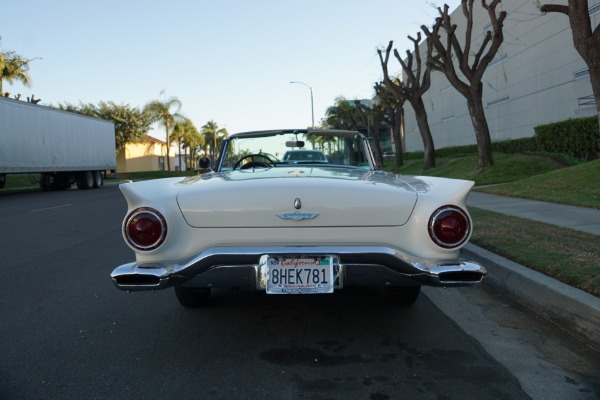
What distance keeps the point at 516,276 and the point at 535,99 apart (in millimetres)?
25695

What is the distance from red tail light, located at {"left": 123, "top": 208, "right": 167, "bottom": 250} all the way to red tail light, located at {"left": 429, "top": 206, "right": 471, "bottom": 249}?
5.48 ft

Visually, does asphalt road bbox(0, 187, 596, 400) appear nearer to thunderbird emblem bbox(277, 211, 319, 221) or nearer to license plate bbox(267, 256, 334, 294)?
license plate bbox(267, 256, 334, 294)

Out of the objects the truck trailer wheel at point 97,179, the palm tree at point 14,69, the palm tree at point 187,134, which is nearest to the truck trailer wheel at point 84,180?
the truck trailer wheel at point 97,179

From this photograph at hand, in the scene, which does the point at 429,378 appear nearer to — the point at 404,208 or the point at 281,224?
the point at 404,208

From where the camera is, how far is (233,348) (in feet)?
11.5

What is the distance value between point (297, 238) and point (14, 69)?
41.0 metres

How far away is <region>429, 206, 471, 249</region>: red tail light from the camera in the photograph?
329 cm

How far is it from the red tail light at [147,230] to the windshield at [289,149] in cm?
196

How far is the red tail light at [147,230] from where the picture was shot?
331 cm

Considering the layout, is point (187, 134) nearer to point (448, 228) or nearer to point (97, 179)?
point (97, 179)

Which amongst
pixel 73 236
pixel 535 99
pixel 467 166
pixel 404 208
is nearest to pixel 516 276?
pixel 404 208

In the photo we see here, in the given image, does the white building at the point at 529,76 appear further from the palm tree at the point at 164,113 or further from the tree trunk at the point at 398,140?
the palm tree at the point at 164,113

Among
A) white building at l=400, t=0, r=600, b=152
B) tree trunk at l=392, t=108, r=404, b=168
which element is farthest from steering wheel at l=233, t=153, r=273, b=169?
tree trunk at l=392, t=108, r=404, b=168

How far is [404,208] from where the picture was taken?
10.9ft
